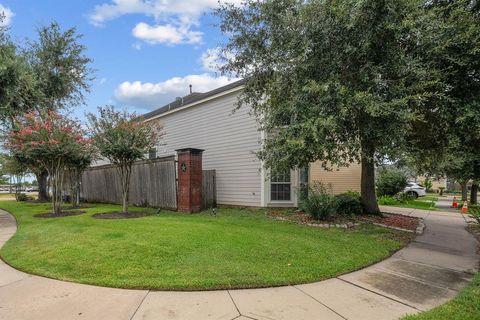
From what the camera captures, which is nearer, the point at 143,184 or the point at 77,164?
the point at 77,164

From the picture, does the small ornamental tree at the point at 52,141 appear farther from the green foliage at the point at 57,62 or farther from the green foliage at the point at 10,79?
the green foliage at the point at 57,62

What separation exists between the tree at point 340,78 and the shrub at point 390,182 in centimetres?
1456

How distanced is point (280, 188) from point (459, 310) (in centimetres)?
830

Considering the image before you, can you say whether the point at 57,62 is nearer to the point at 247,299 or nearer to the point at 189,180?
the point at 189,180

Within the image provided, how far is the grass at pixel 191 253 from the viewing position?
4438 mm

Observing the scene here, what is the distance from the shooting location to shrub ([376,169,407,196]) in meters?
20.8

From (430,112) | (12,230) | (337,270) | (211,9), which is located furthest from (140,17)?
(337,270)

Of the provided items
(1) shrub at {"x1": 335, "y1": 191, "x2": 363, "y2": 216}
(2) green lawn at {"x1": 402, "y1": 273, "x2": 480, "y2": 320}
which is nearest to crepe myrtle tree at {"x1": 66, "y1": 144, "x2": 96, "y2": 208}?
(1) shrub at {"x1": 335, "y1": 191, "x2": 363, "y2": 216}

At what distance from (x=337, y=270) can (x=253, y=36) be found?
249 inches

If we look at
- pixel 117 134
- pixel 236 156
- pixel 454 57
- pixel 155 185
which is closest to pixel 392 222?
pixel 454 57

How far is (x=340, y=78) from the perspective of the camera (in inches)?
269

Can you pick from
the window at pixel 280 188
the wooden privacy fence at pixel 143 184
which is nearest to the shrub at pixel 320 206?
the window at pixel 280 188

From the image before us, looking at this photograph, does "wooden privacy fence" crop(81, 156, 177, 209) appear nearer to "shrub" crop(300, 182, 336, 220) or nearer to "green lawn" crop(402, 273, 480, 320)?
"shrub" crop(300, 182, 336, 220)

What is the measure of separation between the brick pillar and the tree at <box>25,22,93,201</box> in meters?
9.82
